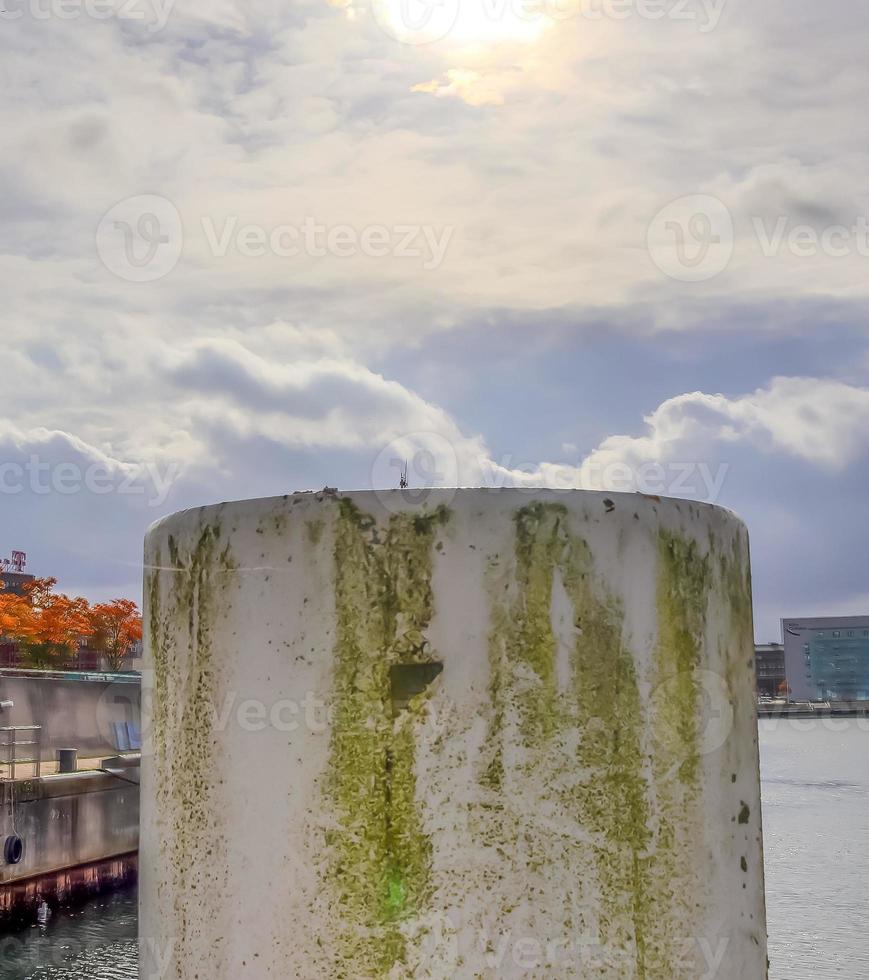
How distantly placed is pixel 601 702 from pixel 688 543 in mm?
454

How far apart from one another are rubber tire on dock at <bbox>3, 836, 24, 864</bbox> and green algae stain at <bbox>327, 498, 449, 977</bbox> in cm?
2163

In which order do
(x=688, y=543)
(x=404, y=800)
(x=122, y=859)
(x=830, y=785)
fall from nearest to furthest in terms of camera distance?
(x=404, y=800) < (x=688, y=543) < (x=122, y=859) < (x=830, y=785)

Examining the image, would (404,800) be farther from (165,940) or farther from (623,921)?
(165,940)

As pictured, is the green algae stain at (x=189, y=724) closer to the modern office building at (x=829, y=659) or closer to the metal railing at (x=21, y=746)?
the metal railing at (x=21, y=746)

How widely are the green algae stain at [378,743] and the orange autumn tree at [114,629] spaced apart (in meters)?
55.7

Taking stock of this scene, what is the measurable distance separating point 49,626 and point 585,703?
52.9 metres

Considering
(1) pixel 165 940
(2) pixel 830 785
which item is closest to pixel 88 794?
(1) pixel 165 940

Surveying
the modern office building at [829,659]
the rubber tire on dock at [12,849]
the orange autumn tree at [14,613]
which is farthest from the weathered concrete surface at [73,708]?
the modern office building at [829,659]

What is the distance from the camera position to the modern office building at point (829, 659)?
169 meters

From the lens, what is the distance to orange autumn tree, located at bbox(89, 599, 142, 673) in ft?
186

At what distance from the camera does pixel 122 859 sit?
26.6 m

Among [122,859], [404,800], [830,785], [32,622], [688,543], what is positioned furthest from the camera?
[830,785]

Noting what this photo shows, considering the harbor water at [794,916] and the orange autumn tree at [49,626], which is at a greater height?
the orange autumn tree at [49,626]
